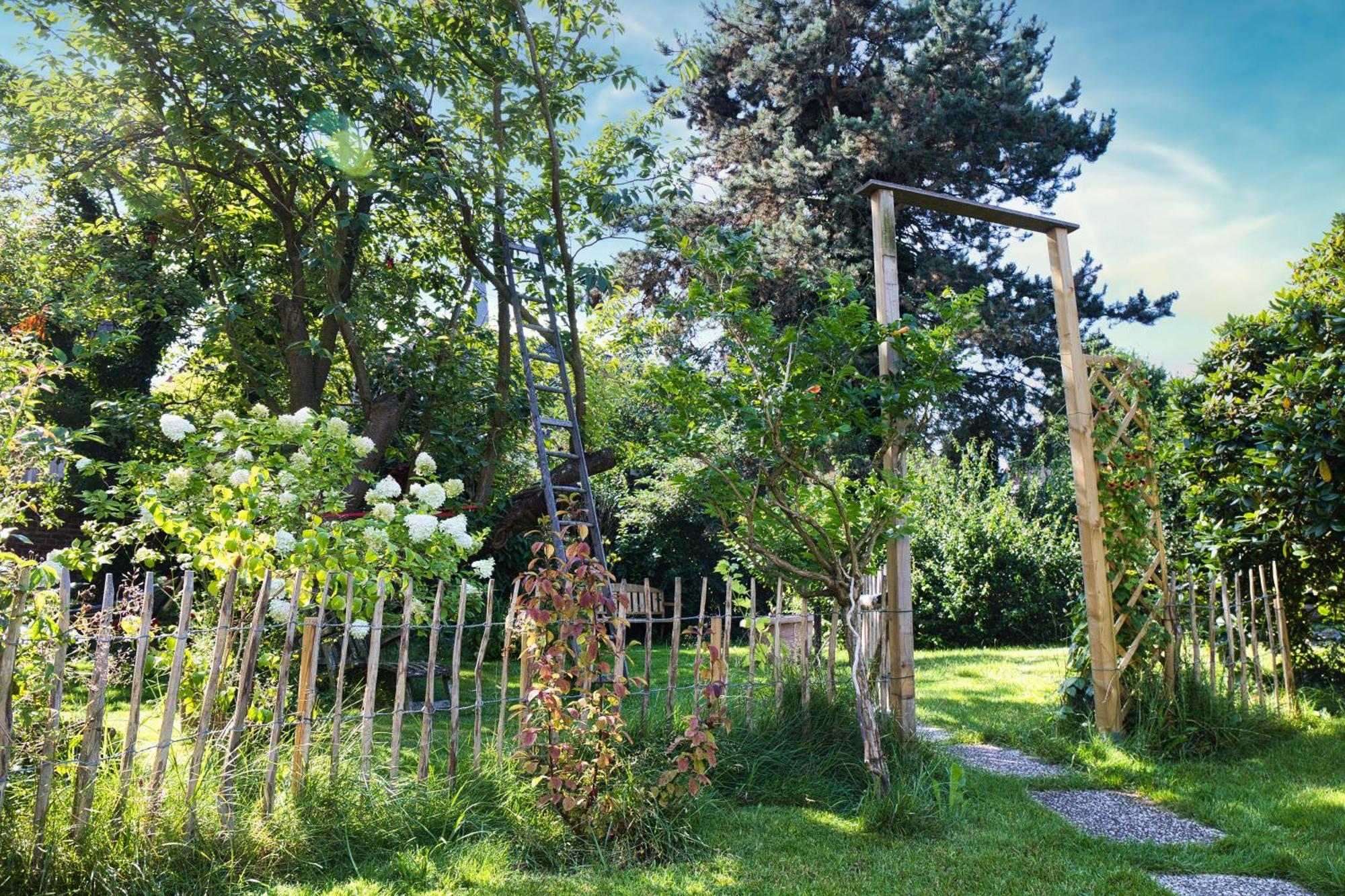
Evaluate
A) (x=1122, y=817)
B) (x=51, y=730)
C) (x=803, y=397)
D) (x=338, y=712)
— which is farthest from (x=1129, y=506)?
(x=51, y=730)

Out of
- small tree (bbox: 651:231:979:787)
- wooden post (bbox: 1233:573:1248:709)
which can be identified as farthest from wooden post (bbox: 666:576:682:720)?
wooden post (bbox: 1233:573:1248:709)

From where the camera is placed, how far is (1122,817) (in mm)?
4297

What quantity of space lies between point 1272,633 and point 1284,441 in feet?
4.31

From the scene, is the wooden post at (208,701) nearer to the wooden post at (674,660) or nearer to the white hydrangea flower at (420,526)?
the white hydrangea flower at (420,526)

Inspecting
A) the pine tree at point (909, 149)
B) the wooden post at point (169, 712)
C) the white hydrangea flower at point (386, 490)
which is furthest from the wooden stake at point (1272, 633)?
the pine tree at point (909, 149)

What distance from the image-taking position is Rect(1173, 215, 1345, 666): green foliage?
5680mm

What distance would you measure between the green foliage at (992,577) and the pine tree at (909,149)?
541cm

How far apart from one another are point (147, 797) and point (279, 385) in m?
5.90

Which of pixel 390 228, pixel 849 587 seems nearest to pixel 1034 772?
pixel 849 587

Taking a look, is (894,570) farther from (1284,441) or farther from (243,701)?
(243,701)

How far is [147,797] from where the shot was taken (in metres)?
2.99

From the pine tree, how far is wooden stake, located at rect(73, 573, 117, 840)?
1421 centimetres

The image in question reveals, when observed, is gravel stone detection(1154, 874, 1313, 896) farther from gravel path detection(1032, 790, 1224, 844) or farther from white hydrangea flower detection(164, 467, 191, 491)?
white hydrangea flower detection(164, 467, 191, 491)

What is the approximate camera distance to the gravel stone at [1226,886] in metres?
3.34
